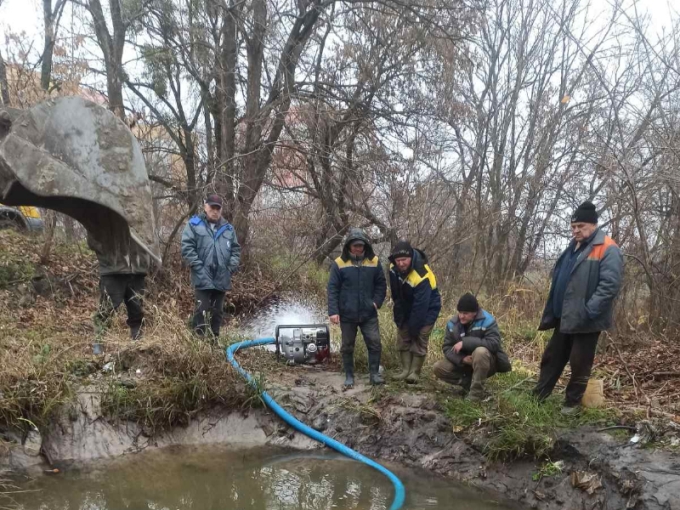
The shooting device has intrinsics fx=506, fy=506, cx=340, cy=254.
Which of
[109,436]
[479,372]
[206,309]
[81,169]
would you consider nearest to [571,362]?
[479,372]

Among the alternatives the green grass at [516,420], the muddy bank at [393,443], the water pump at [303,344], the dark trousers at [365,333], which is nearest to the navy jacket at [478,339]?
the green grass at [516,420]

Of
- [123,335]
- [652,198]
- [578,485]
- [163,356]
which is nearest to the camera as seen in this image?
[578,485]

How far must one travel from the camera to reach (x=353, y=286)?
4867 millimetres

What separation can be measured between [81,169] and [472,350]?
156 inches

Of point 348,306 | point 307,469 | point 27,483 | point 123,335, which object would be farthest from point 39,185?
point 307,469

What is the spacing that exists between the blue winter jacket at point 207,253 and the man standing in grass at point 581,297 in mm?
3079

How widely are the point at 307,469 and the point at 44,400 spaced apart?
2139mm

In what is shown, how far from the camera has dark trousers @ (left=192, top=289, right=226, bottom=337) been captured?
5.07 meters

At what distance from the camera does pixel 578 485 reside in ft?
11.5

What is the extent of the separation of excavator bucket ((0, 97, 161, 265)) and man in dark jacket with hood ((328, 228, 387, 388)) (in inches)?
77.2

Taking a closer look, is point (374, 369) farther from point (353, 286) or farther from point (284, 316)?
point (284, 316)

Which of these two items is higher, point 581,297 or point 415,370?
point 581,297

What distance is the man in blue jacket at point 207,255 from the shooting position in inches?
199

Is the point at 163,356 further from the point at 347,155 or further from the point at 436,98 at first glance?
the point at 436,98
